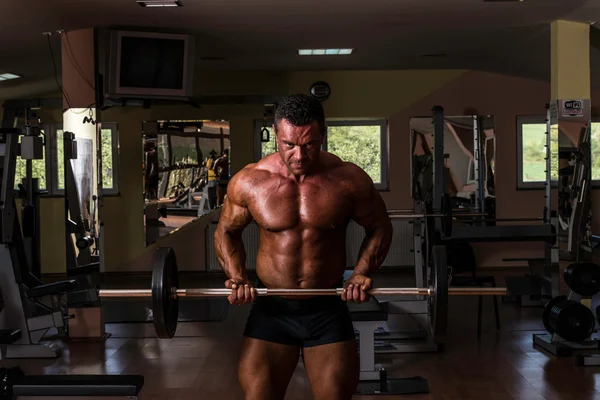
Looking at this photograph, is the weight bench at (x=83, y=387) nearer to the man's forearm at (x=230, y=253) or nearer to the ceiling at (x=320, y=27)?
the man's forearm at (x=230, y=253)

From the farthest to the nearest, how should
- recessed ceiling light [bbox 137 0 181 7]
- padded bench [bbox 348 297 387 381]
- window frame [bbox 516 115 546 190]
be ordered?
window frame [bbox 516 115 546 190] → recessed ceiling light [bbox 137 0 181 7] → padded bench [bbox 348 297 387 381]

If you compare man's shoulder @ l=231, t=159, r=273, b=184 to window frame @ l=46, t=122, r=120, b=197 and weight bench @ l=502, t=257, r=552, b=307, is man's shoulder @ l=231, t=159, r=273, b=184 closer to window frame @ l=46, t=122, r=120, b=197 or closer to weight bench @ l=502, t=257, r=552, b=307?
weight bench @ l=502, t=257, r=552, b=307

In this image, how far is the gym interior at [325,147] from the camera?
3.87 m

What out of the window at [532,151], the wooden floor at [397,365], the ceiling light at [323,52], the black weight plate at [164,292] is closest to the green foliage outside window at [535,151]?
the window at [532,151]

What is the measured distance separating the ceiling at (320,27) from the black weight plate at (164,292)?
78.4 inches

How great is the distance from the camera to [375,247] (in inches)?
95.8

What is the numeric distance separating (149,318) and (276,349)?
3287 mm

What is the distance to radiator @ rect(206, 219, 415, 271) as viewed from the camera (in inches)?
293

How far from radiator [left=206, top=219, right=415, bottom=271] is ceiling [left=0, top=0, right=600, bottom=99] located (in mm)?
1727

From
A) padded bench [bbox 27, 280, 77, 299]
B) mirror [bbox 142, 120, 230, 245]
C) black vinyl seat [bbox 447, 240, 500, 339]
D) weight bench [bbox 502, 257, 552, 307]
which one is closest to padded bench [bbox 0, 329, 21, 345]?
padded bench [bbox 27, 280, 77, 299]

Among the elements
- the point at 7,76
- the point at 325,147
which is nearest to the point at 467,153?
the point at 325,147

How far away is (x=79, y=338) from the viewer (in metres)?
4.77

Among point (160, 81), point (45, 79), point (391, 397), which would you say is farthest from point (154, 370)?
point (45, 79)

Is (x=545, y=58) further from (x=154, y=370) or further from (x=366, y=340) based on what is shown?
(x=154, y=370)
